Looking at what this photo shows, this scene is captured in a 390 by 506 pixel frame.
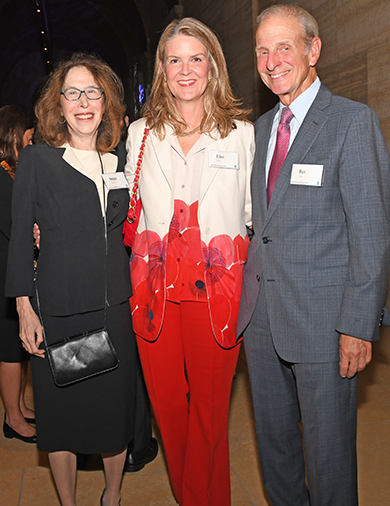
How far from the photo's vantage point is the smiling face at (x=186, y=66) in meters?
2.05

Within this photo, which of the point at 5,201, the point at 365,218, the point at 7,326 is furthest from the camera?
the point at 7,326

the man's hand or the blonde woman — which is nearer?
the man's hand

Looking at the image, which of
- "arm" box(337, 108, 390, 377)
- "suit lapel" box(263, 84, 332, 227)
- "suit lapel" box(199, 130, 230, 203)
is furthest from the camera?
"suit lapel" box(199, 130, 230, 203)

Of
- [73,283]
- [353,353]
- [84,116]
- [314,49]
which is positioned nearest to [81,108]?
[84,116]

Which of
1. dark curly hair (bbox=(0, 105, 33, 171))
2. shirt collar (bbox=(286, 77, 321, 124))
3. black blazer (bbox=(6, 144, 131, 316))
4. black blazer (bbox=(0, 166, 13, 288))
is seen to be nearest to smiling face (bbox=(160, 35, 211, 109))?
shirt collar (bbox=(286, 77, 321, 124))

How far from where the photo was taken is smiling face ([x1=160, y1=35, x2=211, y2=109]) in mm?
2055

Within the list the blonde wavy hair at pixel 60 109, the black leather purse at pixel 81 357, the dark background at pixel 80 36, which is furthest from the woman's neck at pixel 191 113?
the dark background at pixel 80 36

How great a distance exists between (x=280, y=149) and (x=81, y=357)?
1.20 m

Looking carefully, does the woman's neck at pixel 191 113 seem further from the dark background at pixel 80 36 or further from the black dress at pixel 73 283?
the dark background at pixel 80 36

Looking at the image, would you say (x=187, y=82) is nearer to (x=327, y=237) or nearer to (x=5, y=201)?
(x=327, y=237)

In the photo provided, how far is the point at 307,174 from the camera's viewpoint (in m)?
1.78

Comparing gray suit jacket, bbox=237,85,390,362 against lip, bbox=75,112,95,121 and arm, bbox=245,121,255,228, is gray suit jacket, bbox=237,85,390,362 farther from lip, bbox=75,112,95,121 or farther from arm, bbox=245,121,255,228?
lip, bbox=75,112,95,121

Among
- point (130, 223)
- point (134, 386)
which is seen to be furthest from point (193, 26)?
point (134, 386)

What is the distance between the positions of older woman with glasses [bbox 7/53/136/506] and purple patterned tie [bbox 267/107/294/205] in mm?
670
